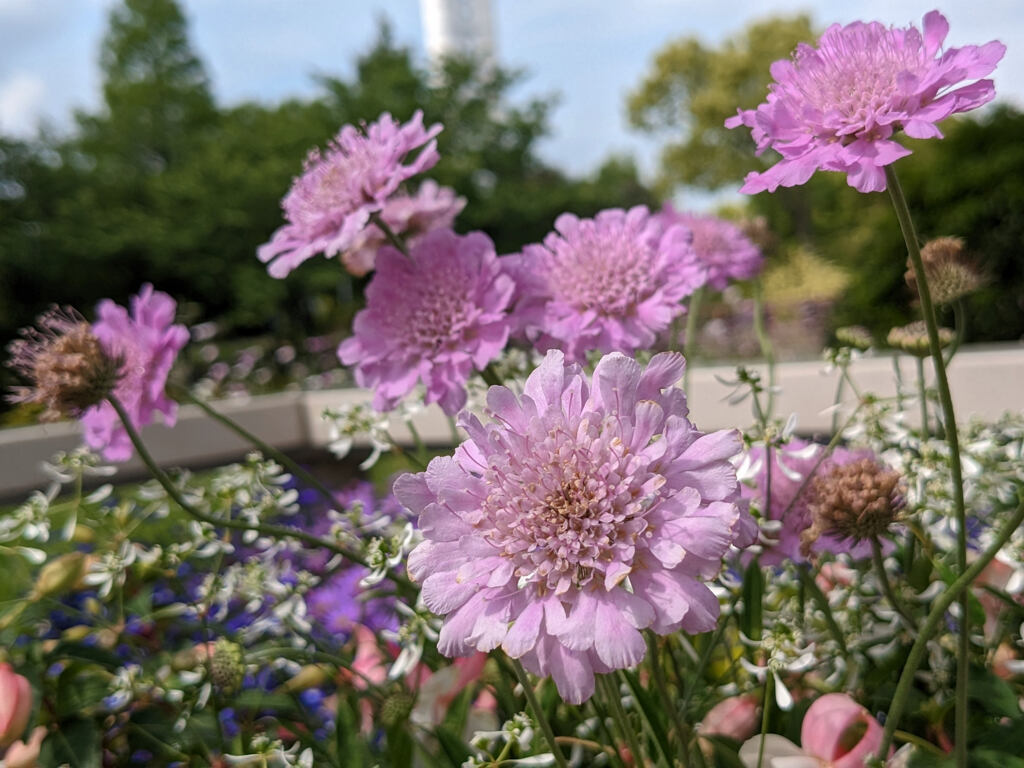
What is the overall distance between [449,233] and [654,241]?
243 mm

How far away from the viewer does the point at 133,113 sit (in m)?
16.0

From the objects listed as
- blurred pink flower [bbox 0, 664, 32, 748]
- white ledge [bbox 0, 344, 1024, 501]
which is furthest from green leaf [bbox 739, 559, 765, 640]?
white ledge [bbox 0, 344, 1024, 501]

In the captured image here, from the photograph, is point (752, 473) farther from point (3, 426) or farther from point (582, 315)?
point (3, 426)

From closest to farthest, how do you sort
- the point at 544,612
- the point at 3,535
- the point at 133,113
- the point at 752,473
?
the point at 544,612 → the point at 752,473 → the point at 3,535 → the point at 133,113

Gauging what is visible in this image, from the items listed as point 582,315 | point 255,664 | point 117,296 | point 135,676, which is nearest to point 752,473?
point 582,315

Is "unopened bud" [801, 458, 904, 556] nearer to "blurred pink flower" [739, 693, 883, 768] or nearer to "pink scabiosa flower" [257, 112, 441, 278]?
"blurred pink flower" [739, 693, 883, 768]

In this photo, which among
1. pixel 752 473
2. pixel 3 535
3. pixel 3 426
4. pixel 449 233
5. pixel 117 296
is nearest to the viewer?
pixel 752 473

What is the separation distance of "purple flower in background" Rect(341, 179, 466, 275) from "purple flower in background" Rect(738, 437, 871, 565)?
52cm

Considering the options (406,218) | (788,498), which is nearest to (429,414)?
(406,218)

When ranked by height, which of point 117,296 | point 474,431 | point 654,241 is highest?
point 117,296

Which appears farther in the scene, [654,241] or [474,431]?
[654,241]

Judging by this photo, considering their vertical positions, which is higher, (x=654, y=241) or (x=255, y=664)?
(x=654, y=241)

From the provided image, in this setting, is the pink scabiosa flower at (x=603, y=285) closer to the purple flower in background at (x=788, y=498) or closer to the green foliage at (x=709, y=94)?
the purple flower in background at (x=788, y=498)

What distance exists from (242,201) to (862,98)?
36.4 ft
